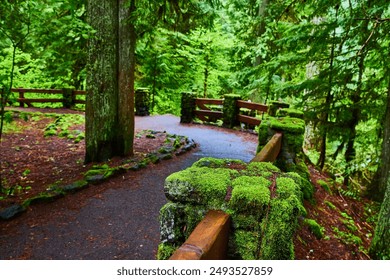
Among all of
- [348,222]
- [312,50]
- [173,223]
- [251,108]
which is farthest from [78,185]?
[251,108]

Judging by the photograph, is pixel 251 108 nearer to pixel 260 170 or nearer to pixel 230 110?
pixel 230 110

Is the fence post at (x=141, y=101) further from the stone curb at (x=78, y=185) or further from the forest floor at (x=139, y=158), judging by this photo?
the stone curb at (x=78, y=185)

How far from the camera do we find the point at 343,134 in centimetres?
793

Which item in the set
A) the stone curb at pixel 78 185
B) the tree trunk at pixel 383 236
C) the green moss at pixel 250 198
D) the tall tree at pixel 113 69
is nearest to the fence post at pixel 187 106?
the stone curb at pixel 78 185

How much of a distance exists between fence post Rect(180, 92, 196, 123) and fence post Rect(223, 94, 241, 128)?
1.67 m

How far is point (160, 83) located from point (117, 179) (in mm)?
13254

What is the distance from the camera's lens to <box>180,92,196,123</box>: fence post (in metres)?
13.9

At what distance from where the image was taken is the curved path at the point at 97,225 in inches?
148

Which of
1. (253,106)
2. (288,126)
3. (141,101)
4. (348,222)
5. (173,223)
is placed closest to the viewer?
(173,223)

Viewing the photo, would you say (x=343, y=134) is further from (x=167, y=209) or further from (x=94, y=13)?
(x=167, y=209)

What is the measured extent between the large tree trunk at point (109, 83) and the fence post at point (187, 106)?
6.68m

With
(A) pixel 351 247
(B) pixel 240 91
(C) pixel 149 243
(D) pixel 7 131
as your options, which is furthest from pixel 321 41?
(B) pixel 240 91

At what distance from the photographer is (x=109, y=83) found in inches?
267

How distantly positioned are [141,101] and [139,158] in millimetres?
9360
